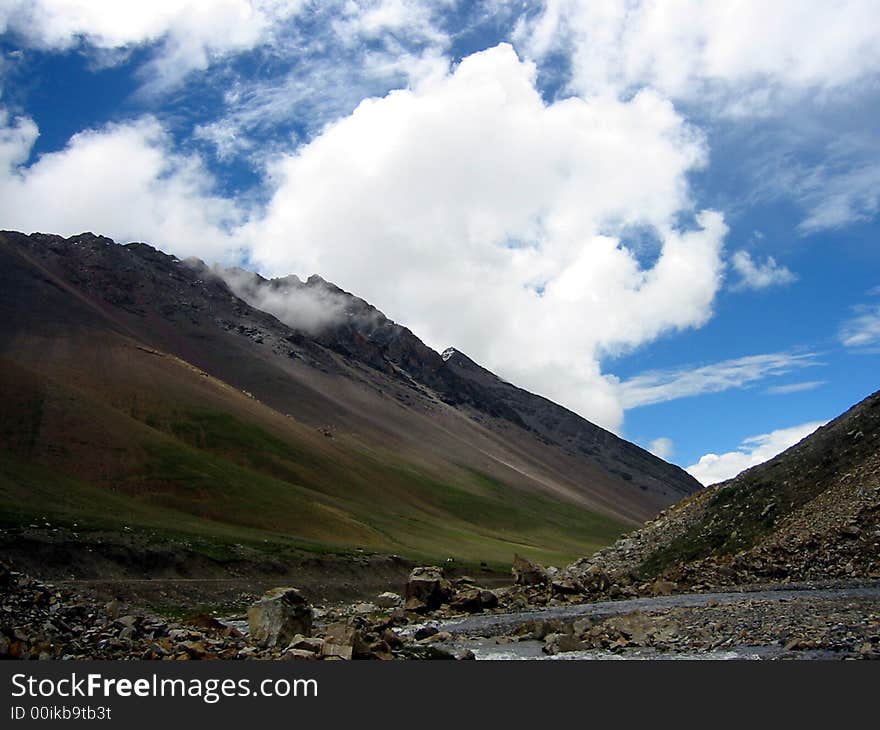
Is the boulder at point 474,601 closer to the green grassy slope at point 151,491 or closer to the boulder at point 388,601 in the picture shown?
the boulder at point 388,601

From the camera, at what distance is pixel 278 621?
37406 mm

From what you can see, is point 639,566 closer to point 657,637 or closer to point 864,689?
point 657,637

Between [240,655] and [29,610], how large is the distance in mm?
10519

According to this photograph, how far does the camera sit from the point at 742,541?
65.4 metres

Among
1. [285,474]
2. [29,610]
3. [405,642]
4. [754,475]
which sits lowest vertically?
[405,642]

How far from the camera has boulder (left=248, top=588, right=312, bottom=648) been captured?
120ft

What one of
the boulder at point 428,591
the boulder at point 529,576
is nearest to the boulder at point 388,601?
the boulder at point 529,576

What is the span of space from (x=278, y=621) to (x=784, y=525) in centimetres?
4498

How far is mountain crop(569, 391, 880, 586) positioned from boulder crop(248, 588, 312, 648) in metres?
34.5

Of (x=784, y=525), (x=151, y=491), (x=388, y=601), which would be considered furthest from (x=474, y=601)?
(x=151, y=491)

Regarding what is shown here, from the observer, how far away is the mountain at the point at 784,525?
56219 mm

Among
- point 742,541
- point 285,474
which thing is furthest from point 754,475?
point 285,474

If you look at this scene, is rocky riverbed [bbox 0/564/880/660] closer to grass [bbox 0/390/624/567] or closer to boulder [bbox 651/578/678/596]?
boulder [bbox 651/578/678/596]

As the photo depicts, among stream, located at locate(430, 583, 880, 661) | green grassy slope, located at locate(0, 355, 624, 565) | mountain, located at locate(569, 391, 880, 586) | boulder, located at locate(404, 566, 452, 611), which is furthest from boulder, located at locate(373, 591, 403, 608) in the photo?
Result: green grassy slope, located at locate(0, 355, 624, 565)
